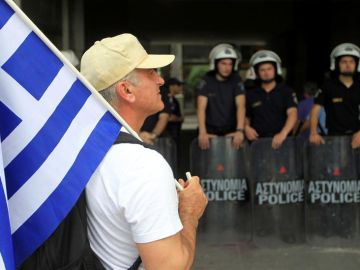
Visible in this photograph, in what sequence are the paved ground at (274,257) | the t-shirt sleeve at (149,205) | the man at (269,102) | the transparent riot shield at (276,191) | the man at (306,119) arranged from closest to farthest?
the t-shirt sleeve at (149,205) → the paved ground at (274,257) → the transparent riot shield at (276,191) → the man at (269,102) → the man at (306,119)

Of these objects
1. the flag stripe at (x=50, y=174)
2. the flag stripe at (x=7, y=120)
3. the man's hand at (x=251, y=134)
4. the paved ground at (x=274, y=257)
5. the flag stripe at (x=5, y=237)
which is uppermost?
the flag stripe at (x=7, y=120)

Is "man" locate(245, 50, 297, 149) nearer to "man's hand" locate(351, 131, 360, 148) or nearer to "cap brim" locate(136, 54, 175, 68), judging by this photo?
"man's hand" locate(351, 131, 360, 148)

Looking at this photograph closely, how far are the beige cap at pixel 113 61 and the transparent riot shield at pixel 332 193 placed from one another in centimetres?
393

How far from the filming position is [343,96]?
5.55m

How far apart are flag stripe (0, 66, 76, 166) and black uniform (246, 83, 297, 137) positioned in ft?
13.7

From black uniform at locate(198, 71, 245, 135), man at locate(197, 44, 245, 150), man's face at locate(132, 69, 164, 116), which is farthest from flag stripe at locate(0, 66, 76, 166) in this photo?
black uniform at locate(198, 71, 245, 135)

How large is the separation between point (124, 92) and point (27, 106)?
31 centimetres

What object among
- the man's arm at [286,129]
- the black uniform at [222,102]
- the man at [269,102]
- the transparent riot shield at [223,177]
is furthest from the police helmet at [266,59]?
the transparent riot shield at [223,177]

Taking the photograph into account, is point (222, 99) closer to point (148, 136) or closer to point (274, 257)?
point (148, 136)

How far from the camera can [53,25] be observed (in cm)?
871

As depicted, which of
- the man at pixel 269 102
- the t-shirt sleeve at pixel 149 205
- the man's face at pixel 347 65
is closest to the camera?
the t-shirt sleeve at pixel 149 205

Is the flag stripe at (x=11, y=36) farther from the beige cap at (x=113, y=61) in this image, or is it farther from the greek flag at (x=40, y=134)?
the beige cap at (x=113, y=61)

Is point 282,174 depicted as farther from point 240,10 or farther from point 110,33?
point 240,10

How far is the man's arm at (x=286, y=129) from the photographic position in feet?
17.7
